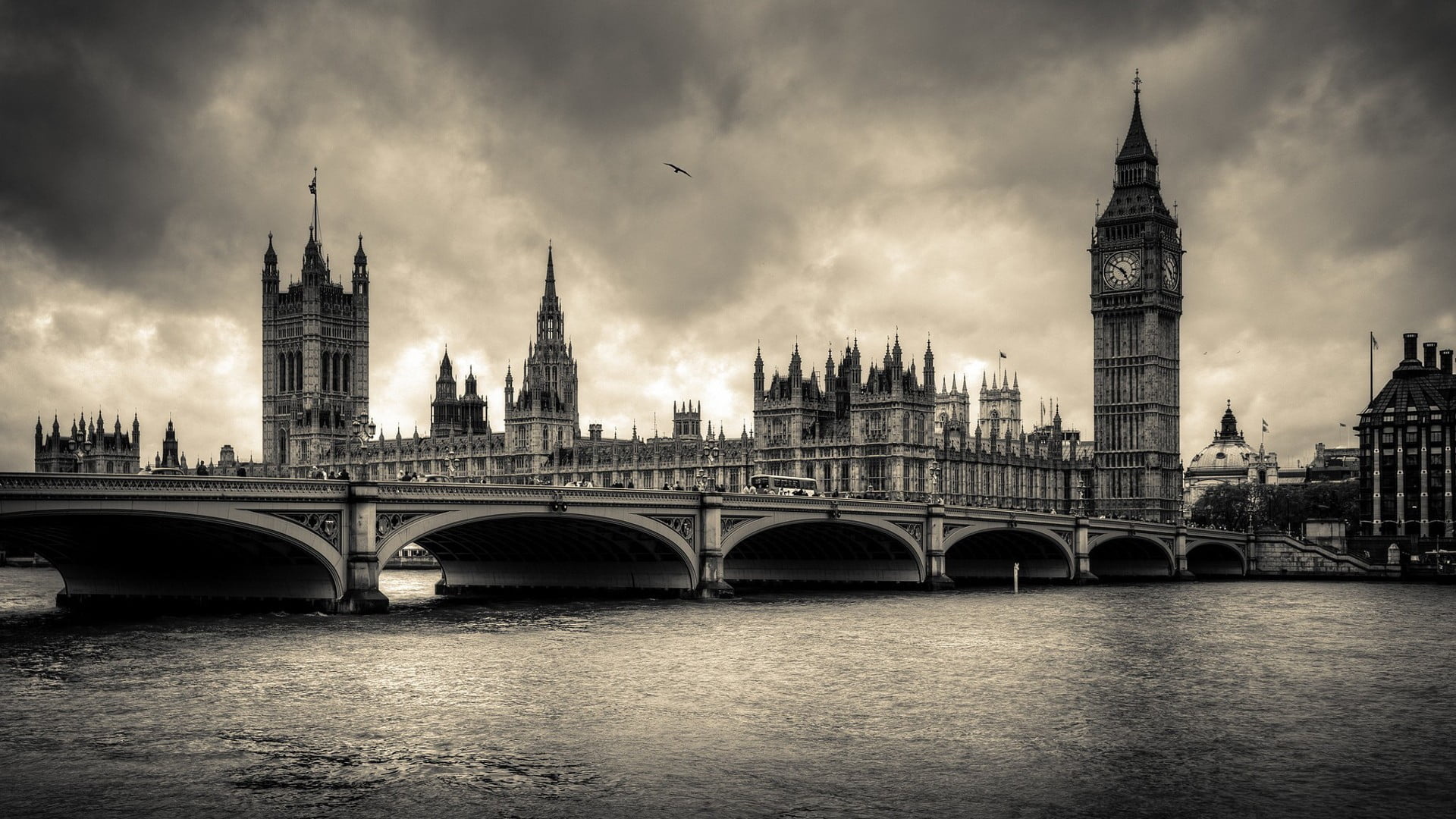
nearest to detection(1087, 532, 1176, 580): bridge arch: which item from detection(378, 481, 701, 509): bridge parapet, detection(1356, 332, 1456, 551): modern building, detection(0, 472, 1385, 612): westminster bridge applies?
detection(0, 472, 1385, 612): westminster bridge

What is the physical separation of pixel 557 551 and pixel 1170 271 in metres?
Answer: 84.8

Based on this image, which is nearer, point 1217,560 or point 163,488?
point 163,488

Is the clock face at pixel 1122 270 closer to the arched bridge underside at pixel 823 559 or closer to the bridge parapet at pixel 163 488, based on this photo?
the arched bridge underside at pixel 823 559

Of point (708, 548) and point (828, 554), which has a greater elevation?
point (708, 548)

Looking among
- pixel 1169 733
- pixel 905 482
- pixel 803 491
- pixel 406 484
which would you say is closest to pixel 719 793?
pixel 1169 733

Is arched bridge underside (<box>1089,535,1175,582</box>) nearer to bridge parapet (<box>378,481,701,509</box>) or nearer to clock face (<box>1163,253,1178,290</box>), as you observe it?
clock face (<box>1163,253,1178,290</box>)

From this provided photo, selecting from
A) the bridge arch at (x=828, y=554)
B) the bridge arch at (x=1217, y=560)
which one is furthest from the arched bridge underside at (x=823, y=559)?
the bridge arch at (x=1217, y=560)

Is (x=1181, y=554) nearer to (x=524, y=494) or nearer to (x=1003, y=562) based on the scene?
(x=1003, y=562)

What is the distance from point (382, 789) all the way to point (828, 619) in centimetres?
3514

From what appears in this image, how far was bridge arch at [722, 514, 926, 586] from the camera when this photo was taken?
77.9 m

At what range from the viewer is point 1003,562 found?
324 ft

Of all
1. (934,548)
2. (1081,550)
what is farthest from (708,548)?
(1081,550)

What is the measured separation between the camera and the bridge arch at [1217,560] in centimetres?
11125

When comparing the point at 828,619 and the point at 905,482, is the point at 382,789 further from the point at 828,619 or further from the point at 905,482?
the point at 905,482
